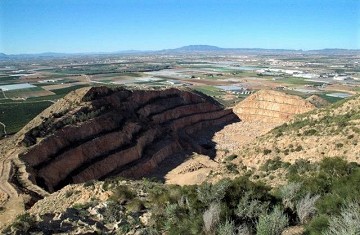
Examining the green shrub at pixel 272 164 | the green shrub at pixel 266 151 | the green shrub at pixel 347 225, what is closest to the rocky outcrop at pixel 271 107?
the green shrub at pixel 266 151

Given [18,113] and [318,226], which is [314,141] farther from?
[18,113]

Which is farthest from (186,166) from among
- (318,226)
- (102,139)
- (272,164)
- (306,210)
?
(318,226)

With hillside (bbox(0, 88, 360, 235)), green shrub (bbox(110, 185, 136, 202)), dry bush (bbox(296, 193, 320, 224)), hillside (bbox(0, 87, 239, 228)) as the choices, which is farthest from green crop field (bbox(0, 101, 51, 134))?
dry bush (bbox(296, 193, 320, 224))

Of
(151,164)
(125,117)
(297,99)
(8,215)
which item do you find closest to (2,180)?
(8,215)

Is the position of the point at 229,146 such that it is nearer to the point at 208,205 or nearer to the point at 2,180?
the point at 2,180

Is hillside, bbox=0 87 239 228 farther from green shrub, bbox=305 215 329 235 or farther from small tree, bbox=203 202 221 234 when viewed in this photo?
green shrub, bbox=305 215 329 235
